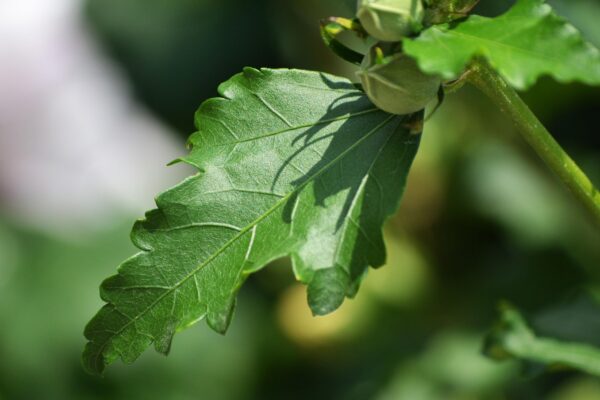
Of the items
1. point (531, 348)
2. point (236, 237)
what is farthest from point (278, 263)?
point (236, 237)

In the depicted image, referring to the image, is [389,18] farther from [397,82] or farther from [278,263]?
[278,263]

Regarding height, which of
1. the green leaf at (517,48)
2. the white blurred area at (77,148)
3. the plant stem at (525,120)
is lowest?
the white blurred area at (77,148)

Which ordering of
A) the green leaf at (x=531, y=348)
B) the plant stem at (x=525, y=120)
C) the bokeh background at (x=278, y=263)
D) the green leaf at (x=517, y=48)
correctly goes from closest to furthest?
1. the green leaf at (x=517, y=48)
2. the plant stem at (x=525, y=120)
3. the green leaf at (x=531, y=348)
4. the bokeh background at (x=278, y=263)

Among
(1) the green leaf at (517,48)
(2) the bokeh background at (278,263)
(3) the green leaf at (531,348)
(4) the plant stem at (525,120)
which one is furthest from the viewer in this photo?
(2) the bokeh background at (278,263)

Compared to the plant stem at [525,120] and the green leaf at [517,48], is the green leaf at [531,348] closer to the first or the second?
the plant stem at [525,120]

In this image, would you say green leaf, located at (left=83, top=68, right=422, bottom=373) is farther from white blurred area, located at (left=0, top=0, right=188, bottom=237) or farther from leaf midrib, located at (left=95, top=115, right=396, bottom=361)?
white blurred area, located at (left=0, top=0, right=188, bottom=237)

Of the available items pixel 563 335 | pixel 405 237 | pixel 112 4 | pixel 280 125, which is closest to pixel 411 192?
pixel 405 237

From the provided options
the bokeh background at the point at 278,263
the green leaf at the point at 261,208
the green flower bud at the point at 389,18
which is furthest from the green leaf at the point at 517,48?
the bokeh background at the point at 278,263

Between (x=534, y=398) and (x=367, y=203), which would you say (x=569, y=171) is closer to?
(x=367, y=203)
